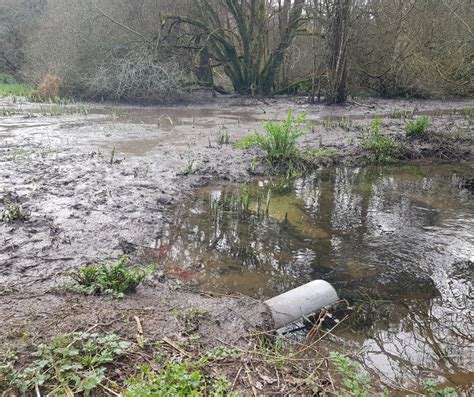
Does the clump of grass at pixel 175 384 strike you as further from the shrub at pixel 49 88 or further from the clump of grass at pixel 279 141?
the shrub at pixel 49 88

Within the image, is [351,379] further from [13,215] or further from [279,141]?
[279,141]

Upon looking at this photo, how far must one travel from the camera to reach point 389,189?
21.3ft

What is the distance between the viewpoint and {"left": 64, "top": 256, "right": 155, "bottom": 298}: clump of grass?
321cm

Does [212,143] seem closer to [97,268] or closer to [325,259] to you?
[325,259]

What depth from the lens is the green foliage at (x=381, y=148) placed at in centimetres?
779

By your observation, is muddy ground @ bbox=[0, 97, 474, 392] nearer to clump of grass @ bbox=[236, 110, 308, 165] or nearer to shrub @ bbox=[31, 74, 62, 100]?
clump of grass @ bbox=[236, 110, 308, 165]

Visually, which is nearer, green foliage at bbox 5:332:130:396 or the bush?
green foliage at bbox 5:332:130:396

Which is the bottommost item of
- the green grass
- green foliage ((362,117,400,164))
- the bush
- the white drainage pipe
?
the white drainage pipe

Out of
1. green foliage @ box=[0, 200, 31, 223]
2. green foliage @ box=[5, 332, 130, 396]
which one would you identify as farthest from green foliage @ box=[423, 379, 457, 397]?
green foliage @ box=[0, 200, 31, 223]

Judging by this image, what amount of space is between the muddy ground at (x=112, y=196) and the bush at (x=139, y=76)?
2.44 m

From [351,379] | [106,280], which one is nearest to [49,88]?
[106,280]

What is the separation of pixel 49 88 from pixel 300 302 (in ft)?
51.1

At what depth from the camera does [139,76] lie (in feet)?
49.4

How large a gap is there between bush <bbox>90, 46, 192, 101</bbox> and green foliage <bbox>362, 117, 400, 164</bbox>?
900 centimetres
